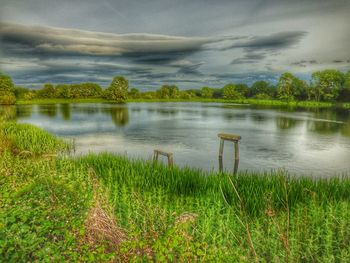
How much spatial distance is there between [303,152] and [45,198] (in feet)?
59.8

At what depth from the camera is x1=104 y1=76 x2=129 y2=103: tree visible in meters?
108

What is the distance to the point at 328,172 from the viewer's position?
15109 millimetres

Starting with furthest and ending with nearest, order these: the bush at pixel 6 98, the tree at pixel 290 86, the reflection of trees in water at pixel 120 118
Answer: the tree at pixel 290 86 → the bush at pixel 6 98 → the reflection of trees in water at pixel 120 118

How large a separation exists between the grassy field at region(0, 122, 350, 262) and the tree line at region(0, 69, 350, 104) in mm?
73375

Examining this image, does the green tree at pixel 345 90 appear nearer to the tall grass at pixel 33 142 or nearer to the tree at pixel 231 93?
the tree at pixel 231 93

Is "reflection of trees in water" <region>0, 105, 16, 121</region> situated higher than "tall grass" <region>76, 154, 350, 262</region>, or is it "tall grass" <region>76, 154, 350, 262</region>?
"reflection of trees in water" <region>0, 105, 16, 121</region>

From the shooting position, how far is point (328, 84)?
92562 millimetres

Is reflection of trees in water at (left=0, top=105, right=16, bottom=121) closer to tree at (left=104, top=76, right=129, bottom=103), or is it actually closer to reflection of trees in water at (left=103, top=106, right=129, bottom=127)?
reflection of trees in water at (left=103, top=106, right=129, bottom=127)

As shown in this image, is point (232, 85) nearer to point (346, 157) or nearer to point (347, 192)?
point (346, 157)

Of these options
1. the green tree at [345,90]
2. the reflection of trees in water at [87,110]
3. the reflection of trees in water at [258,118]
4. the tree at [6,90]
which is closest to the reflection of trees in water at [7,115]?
the reflection of trees in water at [87,110]

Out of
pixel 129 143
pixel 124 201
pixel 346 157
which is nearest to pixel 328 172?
pixel 346 157

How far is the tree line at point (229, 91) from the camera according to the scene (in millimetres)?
89875

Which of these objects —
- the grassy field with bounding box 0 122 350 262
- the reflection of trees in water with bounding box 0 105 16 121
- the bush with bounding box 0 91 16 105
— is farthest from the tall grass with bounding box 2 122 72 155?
the bush with bounding box 0 91 16 105

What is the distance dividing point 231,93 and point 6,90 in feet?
297
